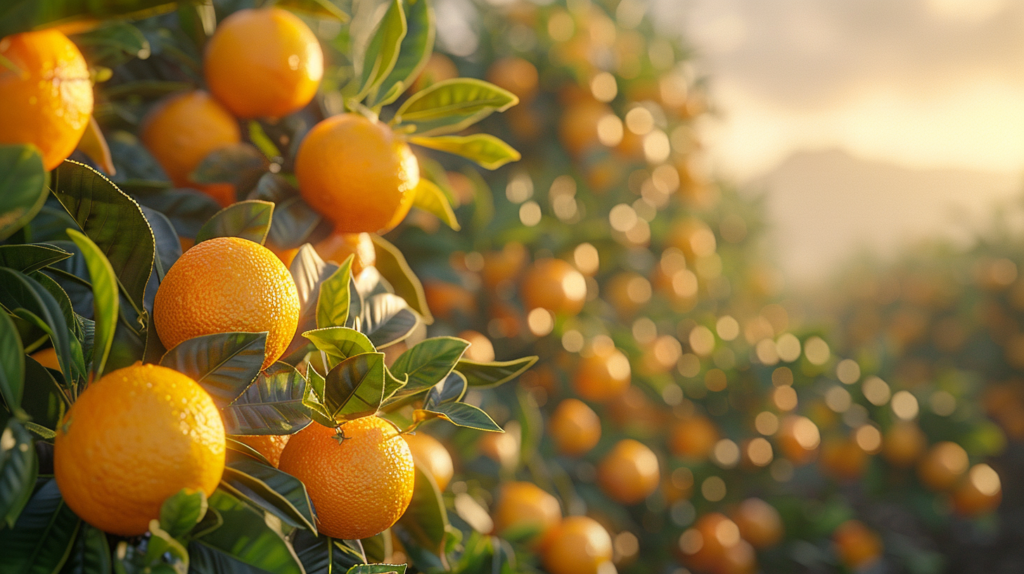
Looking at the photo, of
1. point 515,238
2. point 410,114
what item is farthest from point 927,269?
point 410,114

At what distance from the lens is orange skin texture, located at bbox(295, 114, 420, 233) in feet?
1.94

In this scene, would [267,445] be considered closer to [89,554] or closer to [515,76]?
[89,554]

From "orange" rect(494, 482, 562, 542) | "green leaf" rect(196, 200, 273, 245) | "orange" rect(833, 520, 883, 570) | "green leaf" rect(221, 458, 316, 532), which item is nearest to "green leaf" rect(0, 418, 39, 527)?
"green leaf" rect(221, 458, 316, 532)

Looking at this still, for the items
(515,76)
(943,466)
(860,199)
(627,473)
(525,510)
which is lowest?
(525,510)

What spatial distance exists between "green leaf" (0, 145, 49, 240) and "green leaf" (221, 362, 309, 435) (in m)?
0.17

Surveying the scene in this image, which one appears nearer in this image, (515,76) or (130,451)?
(130,451)

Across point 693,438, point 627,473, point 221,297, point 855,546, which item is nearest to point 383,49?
point 221,297

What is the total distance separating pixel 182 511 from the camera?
353 millimetres

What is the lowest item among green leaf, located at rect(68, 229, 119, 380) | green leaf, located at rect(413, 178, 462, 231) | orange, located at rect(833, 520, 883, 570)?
green leaf, located at rect(68, 229, 119, 380)

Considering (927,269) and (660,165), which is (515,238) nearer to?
(660,165)

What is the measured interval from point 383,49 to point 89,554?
512 millimetres

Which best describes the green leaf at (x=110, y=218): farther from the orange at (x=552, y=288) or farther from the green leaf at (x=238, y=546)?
the orange at (x=552, y=288)

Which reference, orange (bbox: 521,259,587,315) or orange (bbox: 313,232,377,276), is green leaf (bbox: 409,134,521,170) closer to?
orange (bbox: 313,232,377,276)

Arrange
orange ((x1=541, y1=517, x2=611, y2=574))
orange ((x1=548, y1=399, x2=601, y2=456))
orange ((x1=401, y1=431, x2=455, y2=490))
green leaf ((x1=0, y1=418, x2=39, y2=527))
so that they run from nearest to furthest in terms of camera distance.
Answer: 1. green leaf ((x1=0, y1=418, x2=39, y2=527))
2. orange ((x1=401, y1=431, x2=455, y2=490))
3. orange ((x1=541, y1=517, x2=611, y2=574))
4. orange ((x1=548, y1=399, x2=601, y2=456))
